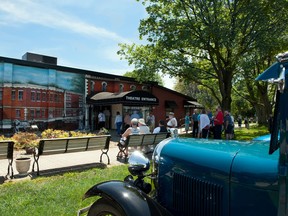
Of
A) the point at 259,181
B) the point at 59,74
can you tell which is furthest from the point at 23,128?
the point at 259,181

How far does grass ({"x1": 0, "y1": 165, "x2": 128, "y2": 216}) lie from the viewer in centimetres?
482

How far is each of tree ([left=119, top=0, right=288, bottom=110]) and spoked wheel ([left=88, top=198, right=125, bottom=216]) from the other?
1501 centimetres

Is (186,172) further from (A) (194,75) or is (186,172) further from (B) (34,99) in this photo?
(B) (34,99)

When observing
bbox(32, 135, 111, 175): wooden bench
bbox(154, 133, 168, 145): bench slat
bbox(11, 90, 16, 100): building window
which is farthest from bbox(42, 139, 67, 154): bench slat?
bbox(11, 90, 16, 100): building window

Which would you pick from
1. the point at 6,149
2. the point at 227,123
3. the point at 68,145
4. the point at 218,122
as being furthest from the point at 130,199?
the point at 227,123

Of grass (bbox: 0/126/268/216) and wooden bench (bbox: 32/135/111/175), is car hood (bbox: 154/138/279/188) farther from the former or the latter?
wooden bench (bbox: 32/135/111/175)

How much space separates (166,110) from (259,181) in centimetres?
2882

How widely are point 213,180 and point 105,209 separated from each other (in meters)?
1.29

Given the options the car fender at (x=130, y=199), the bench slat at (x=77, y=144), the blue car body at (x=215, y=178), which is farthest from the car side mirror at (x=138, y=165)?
the bench slat at (x=77, y=144)

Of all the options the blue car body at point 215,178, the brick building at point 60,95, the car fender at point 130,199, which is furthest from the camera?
the brick building at point 60,95

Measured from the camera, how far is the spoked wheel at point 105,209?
115 inches

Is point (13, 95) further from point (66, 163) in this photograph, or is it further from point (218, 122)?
point (218, 122)

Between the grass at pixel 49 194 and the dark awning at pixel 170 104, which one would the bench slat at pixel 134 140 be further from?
the dark awning at pixel 170 104

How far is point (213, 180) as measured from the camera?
268 centimetres
